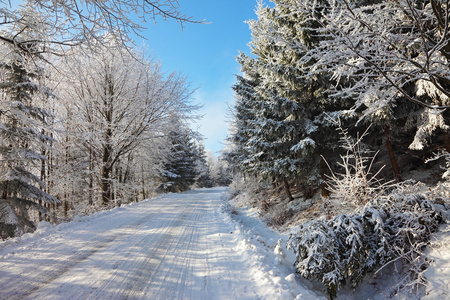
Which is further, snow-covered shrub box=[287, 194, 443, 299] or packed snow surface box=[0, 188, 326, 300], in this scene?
snow-covered shrub box=[287, 194, 443, 299]

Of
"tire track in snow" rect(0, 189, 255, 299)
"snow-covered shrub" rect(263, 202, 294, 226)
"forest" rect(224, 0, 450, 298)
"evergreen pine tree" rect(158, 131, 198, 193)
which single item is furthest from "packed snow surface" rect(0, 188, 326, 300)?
"evergreen pine tree" rect(158, 131, 198, 193)

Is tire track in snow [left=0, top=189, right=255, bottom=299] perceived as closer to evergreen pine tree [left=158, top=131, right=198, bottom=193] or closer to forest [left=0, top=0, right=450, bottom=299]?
forest [left=0, top=0, right=450, bottom=299]

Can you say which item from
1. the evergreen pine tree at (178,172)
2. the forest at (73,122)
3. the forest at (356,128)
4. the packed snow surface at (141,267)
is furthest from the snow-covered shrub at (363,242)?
the evergreen pine tree at (178,172)

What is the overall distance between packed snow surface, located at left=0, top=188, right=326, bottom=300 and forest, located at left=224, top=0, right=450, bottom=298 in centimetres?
76

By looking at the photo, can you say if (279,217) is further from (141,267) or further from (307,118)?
(141,267)

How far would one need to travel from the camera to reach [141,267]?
3.76m

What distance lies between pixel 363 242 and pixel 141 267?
3.83 m

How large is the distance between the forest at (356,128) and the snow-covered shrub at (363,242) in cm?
2

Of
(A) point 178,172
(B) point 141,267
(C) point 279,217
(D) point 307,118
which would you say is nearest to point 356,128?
(D) point 307,118

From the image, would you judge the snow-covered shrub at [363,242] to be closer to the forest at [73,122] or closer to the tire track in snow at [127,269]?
the tire track in snow at [127,269]

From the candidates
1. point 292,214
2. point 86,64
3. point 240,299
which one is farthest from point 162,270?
point 86,64

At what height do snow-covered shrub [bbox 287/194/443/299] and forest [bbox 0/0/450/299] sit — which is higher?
forest [bbox 0/0/450/299]

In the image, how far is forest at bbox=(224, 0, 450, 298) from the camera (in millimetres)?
2814

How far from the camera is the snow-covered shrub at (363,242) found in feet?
11.0
